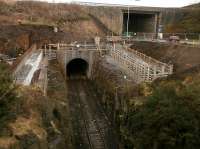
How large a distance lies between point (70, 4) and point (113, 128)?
4335 cm

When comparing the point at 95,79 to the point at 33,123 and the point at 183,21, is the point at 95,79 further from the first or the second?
the point at 183,21

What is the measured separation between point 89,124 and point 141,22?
1803 inches

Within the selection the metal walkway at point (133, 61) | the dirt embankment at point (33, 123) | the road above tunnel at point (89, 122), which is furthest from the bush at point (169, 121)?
the metal walkway at point (133, 61)

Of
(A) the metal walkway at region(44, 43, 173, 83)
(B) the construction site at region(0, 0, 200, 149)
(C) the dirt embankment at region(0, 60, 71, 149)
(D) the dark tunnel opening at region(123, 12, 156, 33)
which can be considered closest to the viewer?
(C) the dirt embankment at region(0, 60, 71, 149)

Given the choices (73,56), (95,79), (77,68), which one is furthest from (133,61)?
(77,68)

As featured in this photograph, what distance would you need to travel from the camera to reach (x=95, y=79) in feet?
142

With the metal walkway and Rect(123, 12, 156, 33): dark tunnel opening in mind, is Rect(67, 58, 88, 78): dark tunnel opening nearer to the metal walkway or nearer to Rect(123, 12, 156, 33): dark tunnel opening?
the metal walkway

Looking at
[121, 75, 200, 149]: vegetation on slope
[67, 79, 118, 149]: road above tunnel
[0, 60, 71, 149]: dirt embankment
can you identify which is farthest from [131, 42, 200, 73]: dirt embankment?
[0, 60, 71, 149]: dirt embankment

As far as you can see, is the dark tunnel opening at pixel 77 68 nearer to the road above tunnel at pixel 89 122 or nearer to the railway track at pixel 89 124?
the road above tunnel at pixel 89 122

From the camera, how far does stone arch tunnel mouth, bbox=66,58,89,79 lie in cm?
4916

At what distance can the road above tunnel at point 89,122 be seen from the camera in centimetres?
2680

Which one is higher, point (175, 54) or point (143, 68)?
point (175, 54)

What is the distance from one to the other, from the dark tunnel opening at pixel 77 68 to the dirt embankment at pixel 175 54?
8.74 metres

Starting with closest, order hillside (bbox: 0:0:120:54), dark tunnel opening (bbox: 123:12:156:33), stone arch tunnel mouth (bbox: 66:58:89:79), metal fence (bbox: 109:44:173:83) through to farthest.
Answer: metal fence (bbox: 109:44:173:83)
hillside (bbox: 0:0:120:54)
stone arch tunnel mouth (bbox: 66:58:89:79)
dark tunnel opening (bbox: 123:12:156:33)
